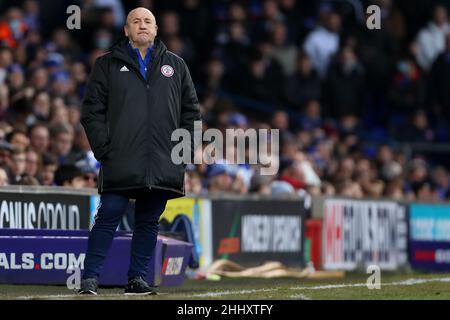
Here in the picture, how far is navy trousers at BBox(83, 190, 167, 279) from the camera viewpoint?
33.4 ft

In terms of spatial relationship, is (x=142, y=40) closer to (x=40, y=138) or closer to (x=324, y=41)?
(x=40, y=138)

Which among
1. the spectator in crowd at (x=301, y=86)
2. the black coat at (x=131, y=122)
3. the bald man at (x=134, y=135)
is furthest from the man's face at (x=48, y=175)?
the spectator in crowd at (x=301, y=86)

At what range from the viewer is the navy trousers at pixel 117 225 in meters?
10.2

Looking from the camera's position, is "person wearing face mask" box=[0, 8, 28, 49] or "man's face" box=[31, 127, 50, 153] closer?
"man's face" box=[31, 127, 50, 153]

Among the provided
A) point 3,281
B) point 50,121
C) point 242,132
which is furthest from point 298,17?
point 3,281

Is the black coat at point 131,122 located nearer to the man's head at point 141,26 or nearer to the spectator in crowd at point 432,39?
the man's head at point 141,26

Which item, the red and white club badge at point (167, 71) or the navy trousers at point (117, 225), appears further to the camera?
the red and white club badge at point (167, 71)

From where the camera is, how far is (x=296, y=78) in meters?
23.2

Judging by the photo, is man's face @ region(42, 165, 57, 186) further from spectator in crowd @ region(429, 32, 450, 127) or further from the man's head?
spectator in crowd @ region(429, 32, 450, 127)

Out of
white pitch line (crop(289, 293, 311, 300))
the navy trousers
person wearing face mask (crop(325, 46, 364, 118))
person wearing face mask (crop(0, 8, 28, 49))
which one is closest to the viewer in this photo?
white pitch line (crop(289, 293, 311, 300))

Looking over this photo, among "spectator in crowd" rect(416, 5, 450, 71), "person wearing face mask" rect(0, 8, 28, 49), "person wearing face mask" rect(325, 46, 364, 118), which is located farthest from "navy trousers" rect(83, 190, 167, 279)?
"spectator in crowd" rect(416, 5, 450, 71)

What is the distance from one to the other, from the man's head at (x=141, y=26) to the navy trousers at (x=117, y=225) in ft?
3.78

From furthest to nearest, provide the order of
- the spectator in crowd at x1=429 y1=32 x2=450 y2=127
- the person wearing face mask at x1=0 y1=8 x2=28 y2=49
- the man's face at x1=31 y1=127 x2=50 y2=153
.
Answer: the spectator in crowd at x1=429 y1=32 x2=450 y2=127 < the person wearing face mask at x1=0 y1=8 x2=28 y2=49 < the man's face at x1=31 y1=127 x2=50 y2=153

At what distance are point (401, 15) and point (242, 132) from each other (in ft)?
27.0
